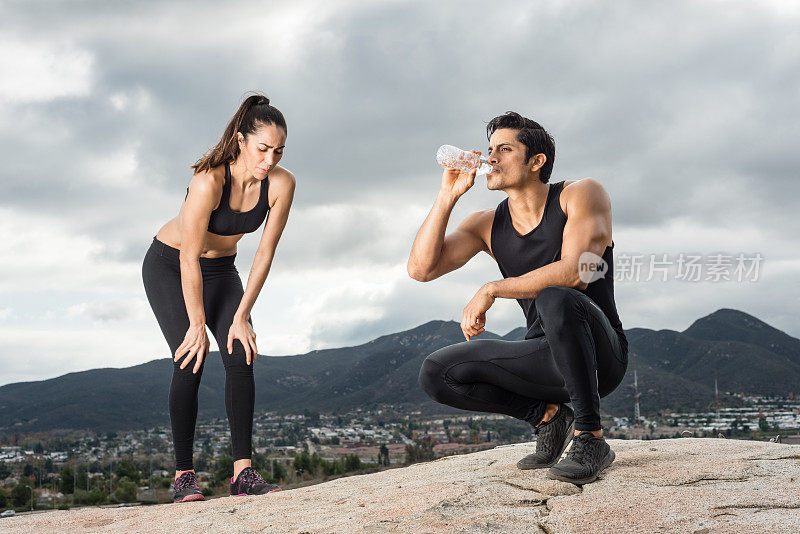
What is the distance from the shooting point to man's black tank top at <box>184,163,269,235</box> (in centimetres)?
466

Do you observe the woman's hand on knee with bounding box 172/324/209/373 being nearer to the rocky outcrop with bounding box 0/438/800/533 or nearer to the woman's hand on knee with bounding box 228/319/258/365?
the woman's hand on knee with bounding box 228/319/258/365

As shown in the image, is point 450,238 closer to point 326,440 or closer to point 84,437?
point 326,440

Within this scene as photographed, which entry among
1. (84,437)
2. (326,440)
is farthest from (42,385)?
(326,440)

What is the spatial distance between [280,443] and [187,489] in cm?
3277

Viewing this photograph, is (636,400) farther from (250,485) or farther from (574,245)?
(574,245)

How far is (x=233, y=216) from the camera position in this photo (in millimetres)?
4695

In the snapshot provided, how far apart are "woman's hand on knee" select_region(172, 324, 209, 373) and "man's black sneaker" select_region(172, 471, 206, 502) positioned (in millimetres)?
783

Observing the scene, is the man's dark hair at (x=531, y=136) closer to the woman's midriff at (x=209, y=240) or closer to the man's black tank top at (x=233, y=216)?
the man's black tank top at (x=233, y=216)

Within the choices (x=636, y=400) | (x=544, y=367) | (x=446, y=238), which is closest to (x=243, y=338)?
(x=446, y=238)

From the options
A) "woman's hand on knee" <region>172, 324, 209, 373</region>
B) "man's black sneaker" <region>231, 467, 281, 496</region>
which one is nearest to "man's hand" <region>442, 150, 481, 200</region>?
"woman's hand on knee" <region>172, 324, 209, 373</region>

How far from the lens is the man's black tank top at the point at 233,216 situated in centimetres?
466

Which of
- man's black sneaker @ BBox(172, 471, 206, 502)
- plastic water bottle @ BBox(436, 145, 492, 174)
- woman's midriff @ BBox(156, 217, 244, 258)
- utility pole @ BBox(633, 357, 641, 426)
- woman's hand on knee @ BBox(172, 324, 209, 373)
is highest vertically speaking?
plastic water bottle @ BBox(436, 145, 492, 174)

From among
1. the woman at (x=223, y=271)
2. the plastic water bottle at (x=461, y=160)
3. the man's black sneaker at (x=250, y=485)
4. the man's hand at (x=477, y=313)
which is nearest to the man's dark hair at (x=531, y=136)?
the plastic water bottle at (x=461, y=160)

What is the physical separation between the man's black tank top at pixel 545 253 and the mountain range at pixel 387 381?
81.5 feet
